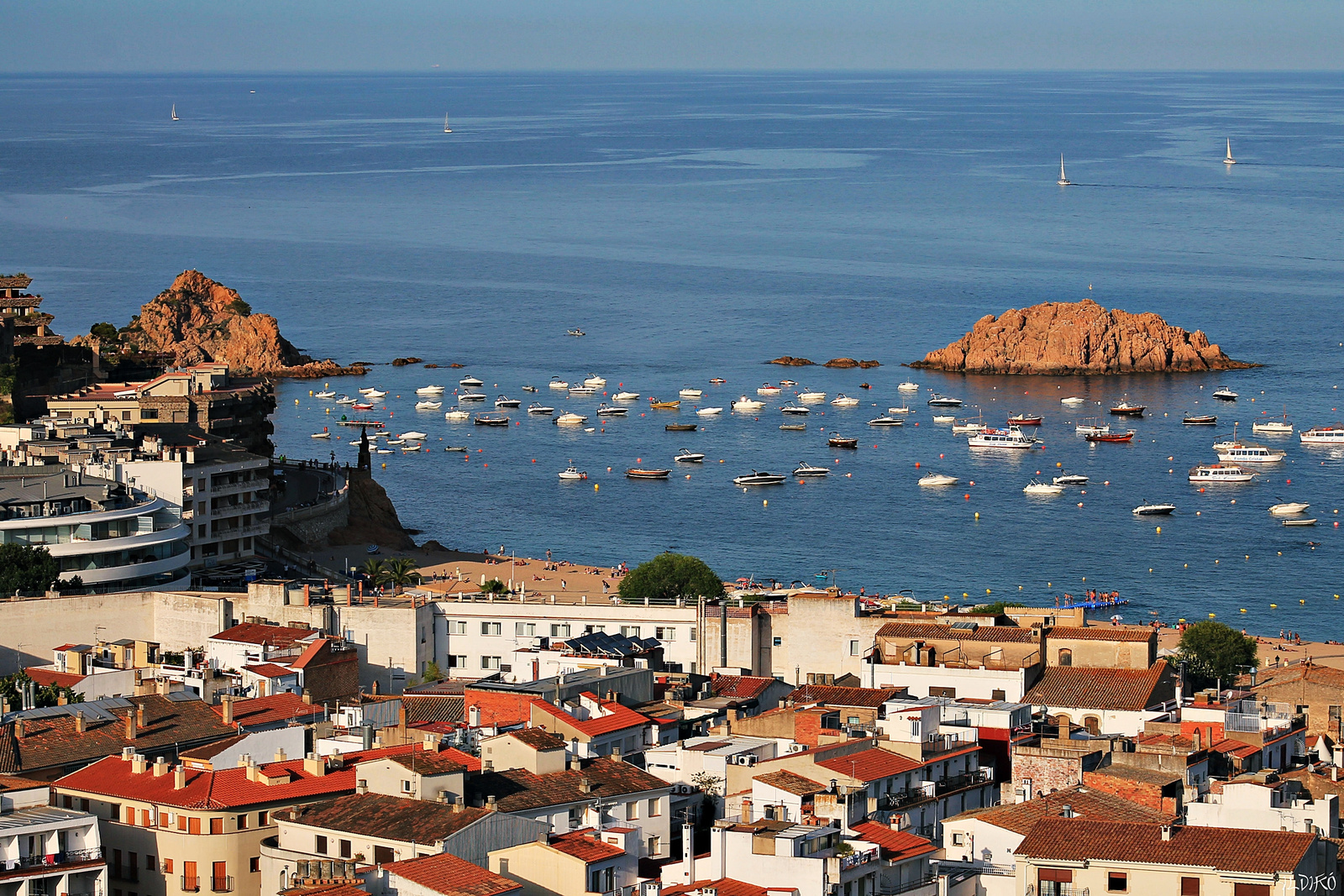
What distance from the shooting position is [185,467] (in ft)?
198

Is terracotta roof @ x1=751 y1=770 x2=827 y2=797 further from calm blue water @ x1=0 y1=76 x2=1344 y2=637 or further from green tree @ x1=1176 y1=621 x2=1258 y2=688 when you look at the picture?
calm blue water @ x1=0 y1=76 x2=1344 y2=637

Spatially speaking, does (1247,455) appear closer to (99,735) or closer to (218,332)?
(218,332)

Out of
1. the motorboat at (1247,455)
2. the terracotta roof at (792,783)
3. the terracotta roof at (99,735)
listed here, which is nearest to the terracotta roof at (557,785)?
the terracotta roof at (792,783)

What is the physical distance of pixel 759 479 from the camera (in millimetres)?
101812

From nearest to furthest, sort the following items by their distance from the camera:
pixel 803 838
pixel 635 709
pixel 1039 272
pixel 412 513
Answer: pixel 803 838 < pixel 635 709 < pixel 412 513 < pixel 1039 272

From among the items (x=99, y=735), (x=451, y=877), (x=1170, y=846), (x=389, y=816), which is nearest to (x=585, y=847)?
(x=451, y=877)

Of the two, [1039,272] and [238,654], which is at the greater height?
[1039,272]

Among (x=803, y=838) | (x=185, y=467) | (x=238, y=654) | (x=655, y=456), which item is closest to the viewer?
(x=803, y=838)

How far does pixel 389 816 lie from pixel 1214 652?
91.8 ft

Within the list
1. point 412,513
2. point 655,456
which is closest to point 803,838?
point 412,513

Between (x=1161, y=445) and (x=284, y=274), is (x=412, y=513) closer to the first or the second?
(x=1161, y=445)

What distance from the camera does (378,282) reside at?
18450 centimetres

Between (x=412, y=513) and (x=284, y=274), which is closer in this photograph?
(x=412, y=513)

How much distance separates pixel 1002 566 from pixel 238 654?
1678 inches
